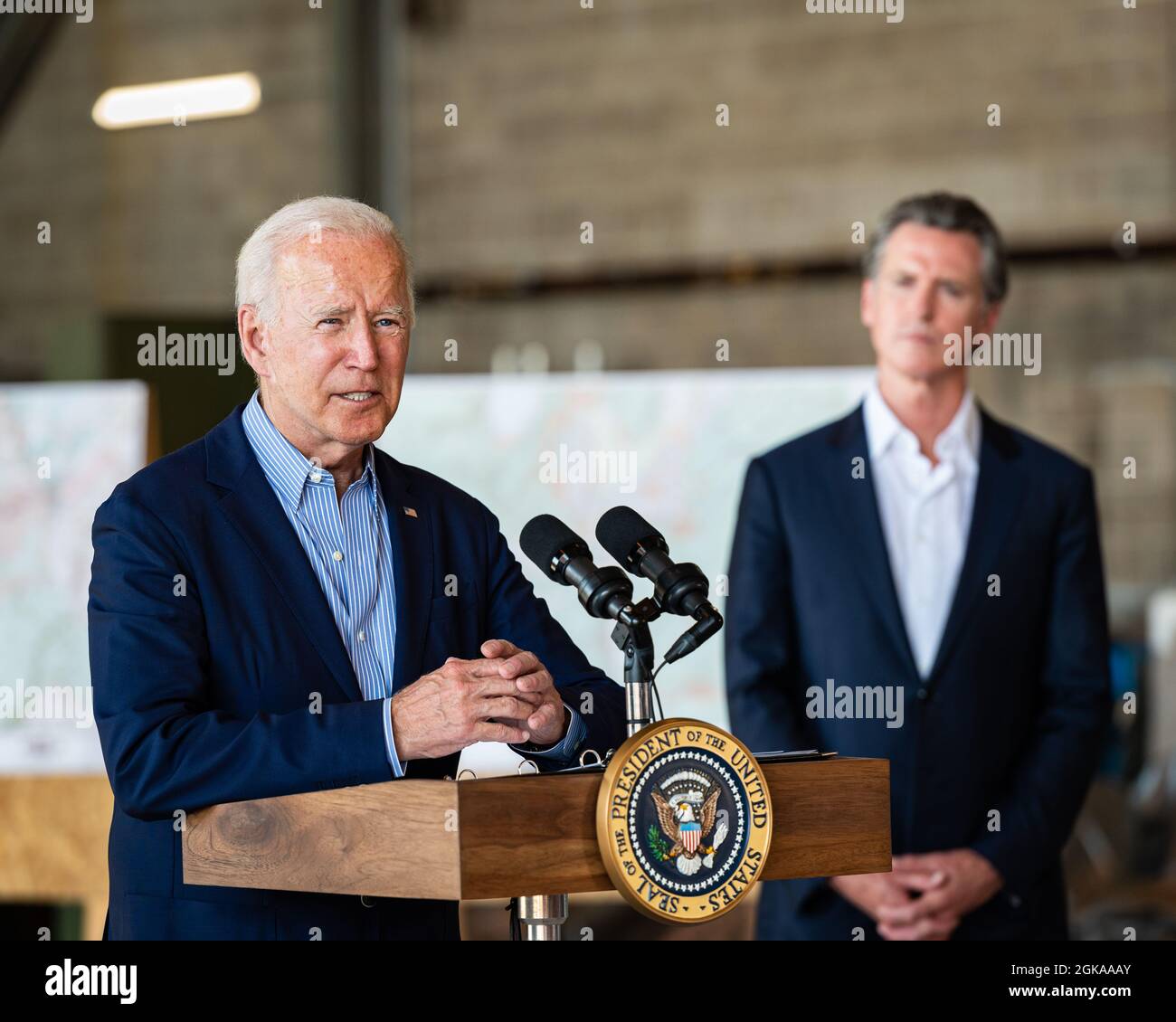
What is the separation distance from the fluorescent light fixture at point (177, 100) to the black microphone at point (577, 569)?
803 centimetres

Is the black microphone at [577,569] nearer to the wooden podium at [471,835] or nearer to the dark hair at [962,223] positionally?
the wooden podium at [471,835]

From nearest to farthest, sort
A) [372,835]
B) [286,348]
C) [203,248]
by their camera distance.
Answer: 1. [372,835]
2. [286,348]
3. [203,248]

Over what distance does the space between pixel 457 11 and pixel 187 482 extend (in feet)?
24.7

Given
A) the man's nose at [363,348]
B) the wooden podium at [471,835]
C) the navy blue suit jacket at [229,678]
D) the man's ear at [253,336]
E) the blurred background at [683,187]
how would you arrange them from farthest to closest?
the blurred background at [683,187]
the man's ear at [253,336]
the man's nose at [363,348]
the navy blue suit jacket at [229,678]
the wooden podium at [471,835]

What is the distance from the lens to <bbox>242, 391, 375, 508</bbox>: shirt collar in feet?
7.29

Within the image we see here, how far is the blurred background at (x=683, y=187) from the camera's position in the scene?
7.90m

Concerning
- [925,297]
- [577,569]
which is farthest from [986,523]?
[577,569]

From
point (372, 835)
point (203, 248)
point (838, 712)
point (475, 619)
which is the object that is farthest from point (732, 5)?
point (372, 835)

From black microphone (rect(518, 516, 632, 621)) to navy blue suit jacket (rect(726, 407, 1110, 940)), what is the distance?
4.26 ft

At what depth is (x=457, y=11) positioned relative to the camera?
30.2 feet

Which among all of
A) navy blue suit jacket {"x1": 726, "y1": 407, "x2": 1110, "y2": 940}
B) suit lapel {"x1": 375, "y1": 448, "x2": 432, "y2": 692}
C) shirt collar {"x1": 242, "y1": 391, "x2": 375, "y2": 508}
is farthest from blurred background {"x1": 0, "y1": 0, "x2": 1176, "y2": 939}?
shirt collar {"x1": 242, "y1": 391, "x2": 375, "y2": 508}

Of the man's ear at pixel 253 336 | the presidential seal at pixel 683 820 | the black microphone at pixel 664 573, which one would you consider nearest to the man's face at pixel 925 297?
the black microphone at pixel 664 573

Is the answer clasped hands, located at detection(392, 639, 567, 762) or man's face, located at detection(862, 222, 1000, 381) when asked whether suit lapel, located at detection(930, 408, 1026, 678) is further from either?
clasped hands, located at detection(392, 639, 567, 762)
